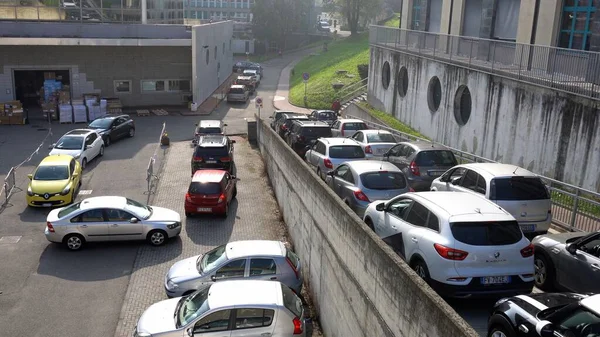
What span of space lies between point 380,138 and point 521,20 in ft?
25.0

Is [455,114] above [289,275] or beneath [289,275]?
above

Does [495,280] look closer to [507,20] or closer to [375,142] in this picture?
[375,142]

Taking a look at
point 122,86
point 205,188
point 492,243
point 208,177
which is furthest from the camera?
point 122,86

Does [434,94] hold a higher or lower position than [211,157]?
higher

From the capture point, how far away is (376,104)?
36.5 m

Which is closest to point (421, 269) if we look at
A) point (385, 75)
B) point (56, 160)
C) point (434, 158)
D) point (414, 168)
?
point (414, 168)

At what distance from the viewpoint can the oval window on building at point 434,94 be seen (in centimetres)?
2695

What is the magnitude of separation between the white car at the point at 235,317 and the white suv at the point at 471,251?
7.62ft

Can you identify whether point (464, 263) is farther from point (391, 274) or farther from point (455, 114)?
point (455, 114)

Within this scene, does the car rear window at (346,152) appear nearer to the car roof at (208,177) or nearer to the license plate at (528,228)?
the car roof at (208,177)

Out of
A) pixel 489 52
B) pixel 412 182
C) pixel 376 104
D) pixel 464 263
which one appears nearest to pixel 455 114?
pixel 489 52

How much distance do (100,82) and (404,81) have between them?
20.0m

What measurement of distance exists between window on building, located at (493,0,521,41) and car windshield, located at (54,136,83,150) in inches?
735

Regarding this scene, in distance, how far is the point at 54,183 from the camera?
1897 centimetres
